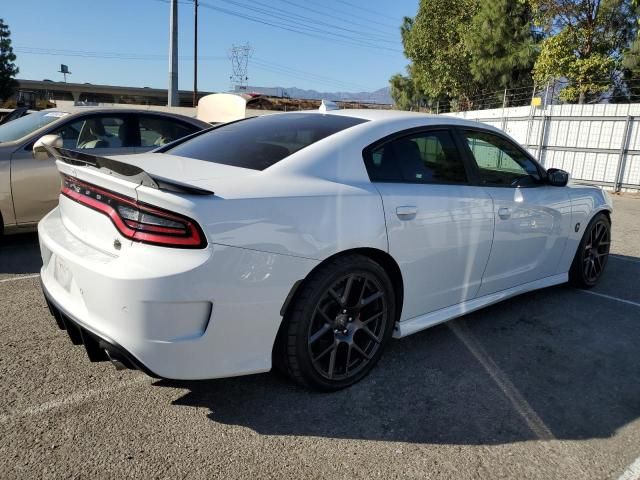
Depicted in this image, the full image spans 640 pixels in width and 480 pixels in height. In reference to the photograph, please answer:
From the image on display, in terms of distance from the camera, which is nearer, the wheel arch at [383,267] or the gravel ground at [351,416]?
the gravel ground at [351,416]

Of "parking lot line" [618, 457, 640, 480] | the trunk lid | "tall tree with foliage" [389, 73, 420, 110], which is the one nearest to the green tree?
"tall tree with foliage" [389, 73, 420, 110]

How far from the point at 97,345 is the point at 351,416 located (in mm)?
1251

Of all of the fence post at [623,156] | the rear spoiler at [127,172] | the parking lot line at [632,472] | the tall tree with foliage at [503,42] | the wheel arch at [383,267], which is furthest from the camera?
the tall tree with foliage at [503,42]

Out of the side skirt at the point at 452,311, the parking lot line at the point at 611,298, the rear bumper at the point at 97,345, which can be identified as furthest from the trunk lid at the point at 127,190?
the parking lot line at the point at 611,298

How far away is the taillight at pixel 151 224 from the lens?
214cm

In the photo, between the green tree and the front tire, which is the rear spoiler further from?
the green tree

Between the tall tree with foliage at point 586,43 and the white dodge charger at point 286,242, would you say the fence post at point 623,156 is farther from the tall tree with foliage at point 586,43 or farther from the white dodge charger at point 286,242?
the white dodge charger at point 286,242

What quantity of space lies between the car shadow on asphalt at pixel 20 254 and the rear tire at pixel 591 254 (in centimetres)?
484

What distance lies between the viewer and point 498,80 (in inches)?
1235

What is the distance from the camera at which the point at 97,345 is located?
7.77 feet

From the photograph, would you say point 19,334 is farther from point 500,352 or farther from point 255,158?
point 500,352

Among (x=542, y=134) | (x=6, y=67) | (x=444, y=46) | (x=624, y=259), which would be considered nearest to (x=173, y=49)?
(x=542, y=134)

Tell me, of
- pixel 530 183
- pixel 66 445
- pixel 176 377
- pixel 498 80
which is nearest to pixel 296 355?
pixel 176 377

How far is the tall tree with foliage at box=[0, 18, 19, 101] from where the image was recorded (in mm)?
56375
